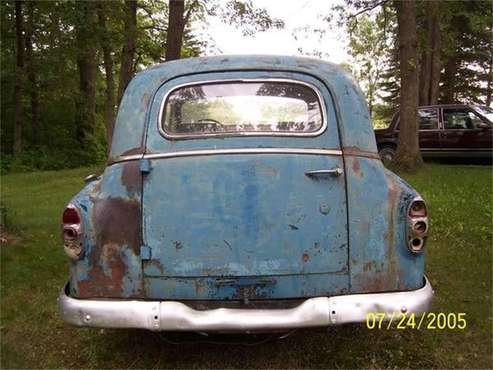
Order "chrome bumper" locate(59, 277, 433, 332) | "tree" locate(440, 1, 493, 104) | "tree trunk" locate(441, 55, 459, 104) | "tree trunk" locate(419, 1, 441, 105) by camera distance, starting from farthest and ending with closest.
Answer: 1. "tree trunk" locate(441, 55, 459, 104)
2. "tree" locate(440, 1, 493, 104)
3. "tree trunk" locate(419, 1, 441, 105)
4. "chrome bumper" locate(59, 277, 433, 332)

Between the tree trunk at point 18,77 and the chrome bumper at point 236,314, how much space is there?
1874 cm

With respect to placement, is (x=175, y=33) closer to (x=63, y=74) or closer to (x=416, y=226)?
(x=416, y=226)

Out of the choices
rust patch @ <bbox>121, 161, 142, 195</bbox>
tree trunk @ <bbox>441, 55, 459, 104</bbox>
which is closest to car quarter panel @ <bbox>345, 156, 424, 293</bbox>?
rust patch @ <bbox>121, 161, 142, 195</bbox>

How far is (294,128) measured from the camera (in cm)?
326

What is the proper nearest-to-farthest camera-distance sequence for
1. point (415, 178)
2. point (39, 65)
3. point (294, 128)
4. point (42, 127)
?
point (294, 128), point (415, 178), point (39, 65), point (42, 127)

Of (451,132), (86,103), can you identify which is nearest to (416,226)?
(451,132)

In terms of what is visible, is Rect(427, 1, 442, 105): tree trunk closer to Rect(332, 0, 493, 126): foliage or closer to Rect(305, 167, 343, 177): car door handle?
Rect(332, 0, 493, 126): foliage

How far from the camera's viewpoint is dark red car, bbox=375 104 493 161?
12.6 meters

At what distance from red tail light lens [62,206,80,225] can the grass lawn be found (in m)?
1.00

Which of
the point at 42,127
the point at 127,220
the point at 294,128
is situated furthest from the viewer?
the point at 42,127

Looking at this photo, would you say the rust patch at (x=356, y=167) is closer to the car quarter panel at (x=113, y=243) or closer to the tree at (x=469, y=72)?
the car quarter panel at (x=113, y=243)

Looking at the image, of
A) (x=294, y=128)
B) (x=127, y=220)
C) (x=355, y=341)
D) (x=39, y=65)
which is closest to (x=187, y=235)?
(x=127, y=220)

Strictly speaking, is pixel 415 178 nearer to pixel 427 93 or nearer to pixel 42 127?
pixel 427 93

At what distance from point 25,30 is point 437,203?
1837cm
